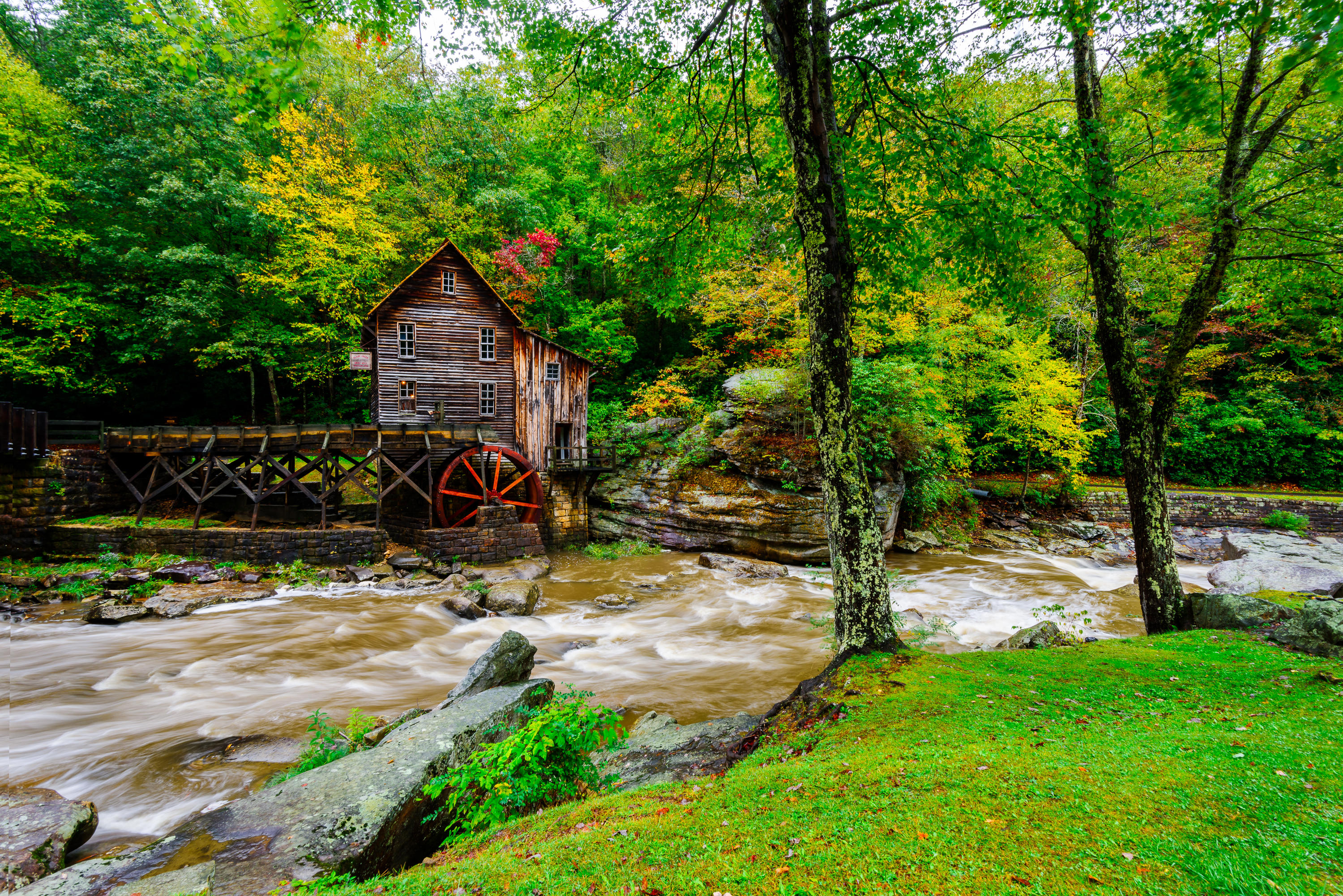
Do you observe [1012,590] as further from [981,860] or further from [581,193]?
[581,193]

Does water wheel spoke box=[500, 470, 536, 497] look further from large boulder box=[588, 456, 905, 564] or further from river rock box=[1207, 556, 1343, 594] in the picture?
river rock box=[1207, 556, 1343, 594]

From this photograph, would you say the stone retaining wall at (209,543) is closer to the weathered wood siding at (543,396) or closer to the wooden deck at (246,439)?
the wooden deck at (246,439)

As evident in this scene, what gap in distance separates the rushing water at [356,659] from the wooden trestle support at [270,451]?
4307 millimetres

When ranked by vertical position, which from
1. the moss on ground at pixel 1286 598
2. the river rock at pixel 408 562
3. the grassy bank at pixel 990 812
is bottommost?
the river rock at pixel 408 562

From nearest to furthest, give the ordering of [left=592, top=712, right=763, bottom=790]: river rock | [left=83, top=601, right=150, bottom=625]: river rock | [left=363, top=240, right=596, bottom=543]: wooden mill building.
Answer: [left=592, top=712, right=763, bottom=790]: river rock < [left=83, top=601, right=150, bottom=625]: river rock < [left=363, top=240, right=596, bottom=543]: wooden mill building

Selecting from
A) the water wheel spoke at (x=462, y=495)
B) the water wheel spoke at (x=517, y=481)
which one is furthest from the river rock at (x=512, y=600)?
the water wheel spoke at (x=517, y=481)

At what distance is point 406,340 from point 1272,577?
24284 millimetres

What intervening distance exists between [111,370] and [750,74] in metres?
27.0

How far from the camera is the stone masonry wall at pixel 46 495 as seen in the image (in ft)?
43.5

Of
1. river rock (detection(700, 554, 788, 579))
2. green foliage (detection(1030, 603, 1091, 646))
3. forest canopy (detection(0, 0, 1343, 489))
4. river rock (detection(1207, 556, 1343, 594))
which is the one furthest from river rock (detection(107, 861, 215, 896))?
river rock (detection(1207, 556, 1343, 594))

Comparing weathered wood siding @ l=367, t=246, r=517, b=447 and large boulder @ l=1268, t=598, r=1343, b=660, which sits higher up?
weathered wood siding @ l=367, t=246, r=517, b=447

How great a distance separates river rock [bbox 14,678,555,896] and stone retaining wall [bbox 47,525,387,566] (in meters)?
11.9

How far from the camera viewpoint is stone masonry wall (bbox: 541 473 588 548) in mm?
19000

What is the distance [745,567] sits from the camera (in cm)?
1502
